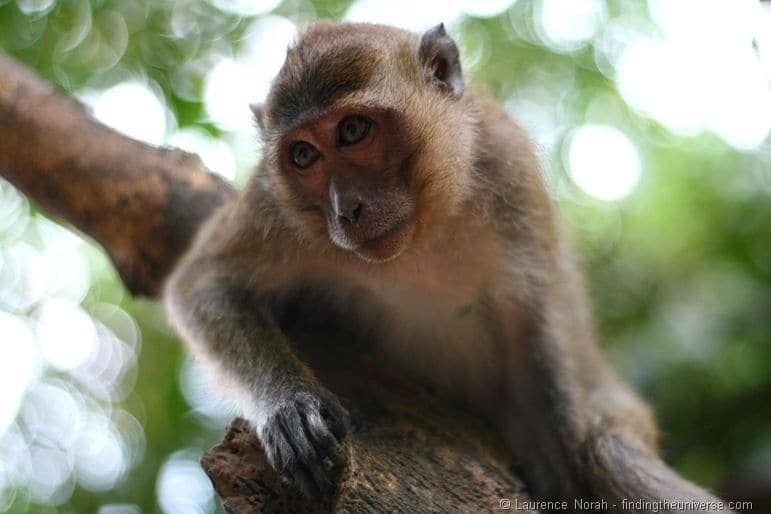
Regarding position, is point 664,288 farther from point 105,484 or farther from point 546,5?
point 105,484

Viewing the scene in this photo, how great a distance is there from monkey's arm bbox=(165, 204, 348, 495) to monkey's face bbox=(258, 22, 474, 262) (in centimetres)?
60

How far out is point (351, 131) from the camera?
13.6 feet

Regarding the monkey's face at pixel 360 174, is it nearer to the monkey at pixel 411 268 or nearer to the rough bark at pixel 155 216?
the monkey at pixel 411 268

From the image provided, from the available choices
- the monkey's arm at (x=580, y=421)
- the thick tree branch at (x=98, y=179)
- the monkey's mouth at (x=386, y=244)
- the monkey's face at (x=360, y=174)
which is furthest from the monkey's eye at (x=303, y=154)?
the monkey's arm at (x=580, y=421)

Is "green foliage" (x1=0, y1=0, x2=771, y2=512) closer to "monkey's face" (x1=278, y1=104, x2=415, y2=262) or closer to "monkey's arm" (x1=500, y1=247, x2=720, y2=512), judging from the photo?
"monkey's arm" (x1=500, y1=247, x2=720, y2=512)

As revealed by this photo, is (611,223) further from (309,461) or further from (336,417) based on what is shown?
(309,461)

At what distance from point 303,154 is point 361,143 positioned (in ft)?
1.18

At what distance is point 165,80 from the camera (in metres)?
7.79

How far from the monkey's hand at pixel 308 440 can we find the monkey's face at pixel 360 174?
841 mm

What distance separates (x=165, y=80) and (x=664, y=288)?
198 inches

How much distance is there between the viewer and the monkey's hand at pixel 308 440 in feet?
11.4

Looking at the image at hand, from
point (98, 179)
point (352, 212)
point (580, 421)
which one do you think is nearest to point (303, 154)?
point (352, 212)

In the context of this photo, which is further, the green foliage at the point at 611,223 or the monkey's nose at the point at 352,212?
the green foliage at the point at 611,223

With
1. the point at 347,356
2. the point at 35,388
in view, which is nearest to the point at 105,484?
the point at 35,388
